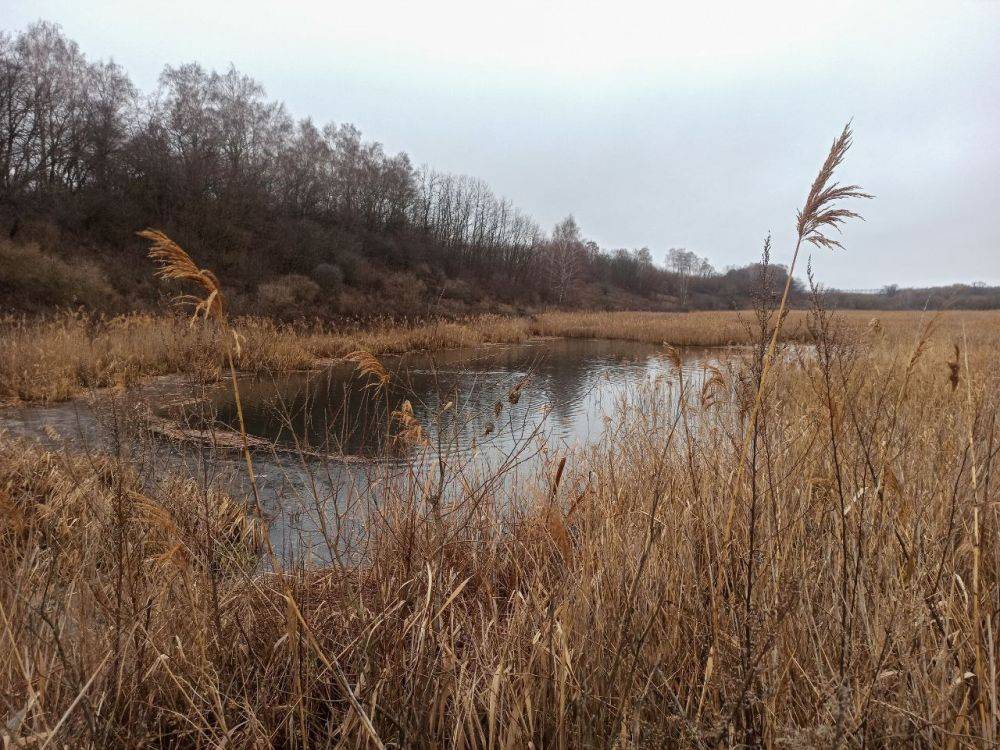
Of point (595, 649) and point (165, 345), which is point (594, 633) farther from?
point (165, 345)

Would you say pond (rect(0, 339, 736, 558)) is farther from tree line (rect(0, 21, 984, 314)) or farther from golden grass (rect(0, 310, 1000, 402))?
tree line (rect(0, 21, 984, 314))

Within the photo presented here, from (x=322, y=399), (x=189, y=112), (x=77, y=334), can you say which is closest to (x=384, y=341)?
(x=322, y=399)

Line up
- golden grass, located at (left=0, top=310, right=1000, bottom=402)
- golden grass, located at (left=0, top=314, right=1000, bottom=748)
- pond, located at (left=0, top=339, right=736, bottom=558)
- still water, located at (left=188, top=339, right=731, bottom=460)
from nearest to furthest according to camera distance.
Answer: golden grass, located at (left=0, top=314, right=1000, bottom=748) < pond, located at (left=0, top=339, right=736, bottom=558) < still water, located at (left=188, top=339, right=731, bottom=460) < golden grass, located at (left=0, top=310, right=1000, bottom=402)

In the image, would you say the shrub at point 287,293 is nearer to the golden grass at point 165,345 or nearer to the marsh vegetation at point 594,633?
the golden grass at point 165,345

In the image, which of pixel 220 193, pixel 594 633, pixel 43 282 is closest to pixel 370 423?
pixel 594 633

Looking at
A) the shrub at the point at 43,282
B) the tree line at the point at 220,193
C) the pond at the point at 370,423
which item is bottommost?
the pond at the point at 370,423

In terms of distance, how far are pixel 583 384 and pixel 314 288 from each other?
16.3m

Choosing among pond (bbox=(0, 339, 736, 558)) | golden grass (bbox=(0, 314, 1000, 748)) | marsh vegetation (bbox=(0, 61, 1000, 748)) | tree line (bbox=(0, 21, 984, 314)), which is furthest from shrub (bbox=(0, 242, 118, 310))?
golden grass (bbox=(0, 314, 1000, 748))

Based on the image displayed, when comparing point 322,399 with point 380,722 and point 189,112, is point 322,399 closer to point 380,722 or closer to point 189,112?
point 380,722

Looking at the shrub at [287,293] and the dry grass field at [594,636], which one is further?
the shrub at [287,293]

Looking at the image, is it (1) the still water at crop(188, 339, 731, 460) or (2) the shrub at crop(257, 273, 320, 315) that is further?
(2) the shrub at crop(257, 273, 320, 315)

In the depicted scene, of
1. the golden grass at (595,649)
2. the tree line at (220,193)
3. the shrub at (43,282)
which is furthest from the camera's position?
the tree line at (220,193)

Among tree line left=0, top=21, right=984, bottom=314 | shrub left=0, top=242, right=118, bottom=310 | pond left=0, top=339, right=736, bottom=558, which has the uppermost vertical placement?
tree line left=0, top=21, right=984, bottom=314

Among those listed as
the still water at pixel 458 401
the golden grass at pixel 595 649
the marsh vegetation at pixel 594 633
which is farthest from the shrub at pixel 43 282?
the golden grass at pixel 595 649
